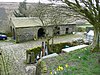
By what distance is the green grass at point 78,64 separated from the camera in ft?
32.3

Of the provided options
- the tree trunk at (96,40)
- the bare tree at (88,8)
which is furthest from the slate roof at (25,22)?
the tree trunk at (96,40)

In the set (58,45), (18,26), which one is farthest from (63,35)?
(58,45)

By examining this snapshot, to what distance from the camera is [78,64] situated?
36.9ft

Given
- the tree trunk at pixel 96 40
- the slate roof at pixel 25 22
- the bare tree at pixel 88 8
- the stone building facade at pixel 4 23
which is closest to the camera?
the bare tree at pixel 88 8

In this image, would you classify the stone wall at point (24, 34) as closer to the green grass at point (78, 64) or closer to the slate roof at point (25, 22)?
the slate roof at point (25, 22)

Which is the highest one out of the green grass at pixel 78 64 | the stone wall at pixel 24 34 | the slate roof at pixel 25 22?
the green grass at pixel 78 64

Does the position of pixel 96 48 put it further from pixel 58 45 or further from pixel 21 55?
pixel 21 55

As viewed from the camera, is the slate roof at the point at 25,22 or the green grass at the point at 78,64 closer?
the green grass at the point at 78,64

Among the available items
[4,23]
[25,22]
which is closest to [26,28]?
[25,22]

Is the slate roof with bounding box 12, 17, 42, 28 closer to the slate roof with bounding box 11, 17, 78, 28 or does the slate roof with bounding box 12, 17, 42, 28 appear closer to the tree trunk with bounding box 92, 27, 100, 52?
the slate roof with bounding box 11, 17, 78, 28

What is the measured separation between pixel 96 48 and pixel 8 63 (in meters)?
8.71

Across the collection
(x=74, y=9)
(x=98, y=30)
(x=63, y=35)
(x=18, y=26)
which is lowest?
(x=63, y=35)

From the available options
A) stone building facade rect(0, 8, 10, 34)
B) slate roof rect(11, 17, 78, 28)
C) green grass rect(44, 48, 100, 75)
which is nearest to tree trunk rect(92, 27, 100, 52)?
green grass rect(44, 48, 100, 75)

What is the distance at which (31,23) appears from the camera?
95.8ft
